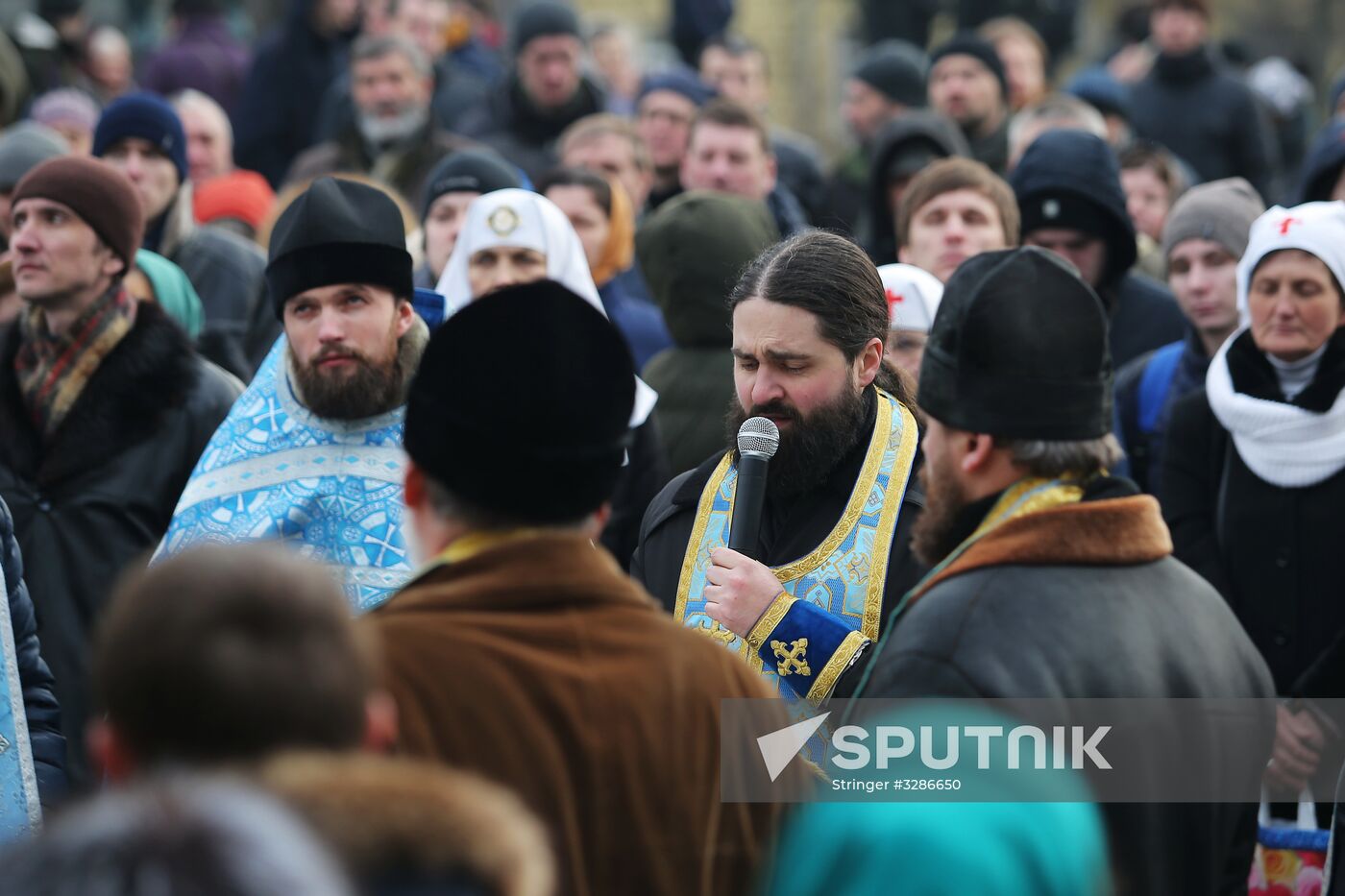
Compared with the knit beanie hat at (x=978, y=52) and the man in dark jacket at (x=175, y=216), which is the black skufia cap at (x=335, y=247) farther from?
the knit beanie hat at (x=978, y=52)

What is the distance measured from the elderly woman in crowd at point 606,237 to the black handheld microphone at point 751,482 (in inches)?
132

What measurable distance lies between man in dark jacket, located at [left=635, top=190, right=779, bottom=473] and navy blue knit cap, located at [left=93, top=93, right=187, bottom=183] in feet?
8.03

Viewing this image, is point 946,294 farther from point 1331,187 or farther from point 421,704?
point 1331,187

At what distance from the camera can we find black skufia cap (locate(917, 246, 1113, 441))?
11.0 ft

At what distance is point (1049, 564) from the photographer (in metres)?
3.28

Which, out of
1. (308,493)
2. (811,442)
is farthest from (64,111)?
(811,442)

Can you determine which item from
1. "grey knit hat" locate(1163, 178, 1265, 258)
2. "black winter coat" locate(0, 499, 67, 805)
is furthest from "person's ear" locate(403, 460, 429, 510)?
"grey knit hat" locate(1163, 178, 1265, 258)

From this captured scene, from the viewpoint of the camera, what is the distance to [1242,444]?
548 centimetres

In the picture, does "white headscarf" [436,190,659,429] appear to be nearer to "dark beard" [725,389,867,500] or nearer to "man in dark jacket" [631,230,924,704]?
"man in dark jacket" [631,230,924,704]

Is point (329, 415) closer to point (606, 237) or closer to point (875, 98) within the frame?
point (606, 237)

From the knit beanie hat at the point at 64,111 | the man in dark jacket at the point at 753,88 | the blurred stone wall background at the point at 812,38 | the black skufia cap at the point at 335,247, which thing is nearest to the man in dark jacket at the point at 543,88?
the man in dark jacket at the point at 753,88

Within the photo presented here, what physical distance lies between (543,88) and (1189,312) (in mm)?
4715

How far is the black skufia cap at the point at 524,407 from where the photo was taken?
9.48 ft

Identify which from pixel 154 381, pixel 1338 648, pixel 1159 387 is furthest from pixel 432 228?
pixel 1338 648
